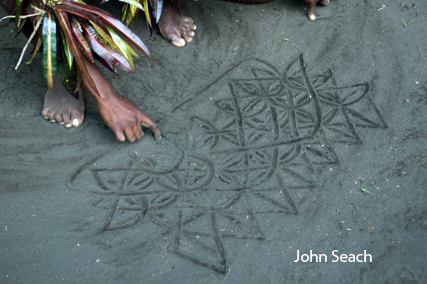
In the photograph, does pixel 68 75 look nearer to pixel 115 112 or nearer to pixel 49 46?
pixel 49 46

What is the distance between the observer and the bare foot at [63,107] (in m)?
1.74

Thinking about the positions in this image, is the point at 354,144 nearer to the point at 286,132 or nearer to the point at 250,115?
the point at 286,132

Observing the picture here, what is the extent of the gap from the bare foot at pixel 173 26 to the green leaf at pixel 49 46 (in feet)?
2.81

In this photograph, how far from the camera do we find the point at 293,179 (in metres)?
1.57

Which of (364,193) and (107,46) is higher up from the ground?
(364,193)

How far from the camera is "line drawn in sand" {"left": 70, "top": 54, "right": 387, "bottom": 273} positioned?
1.43 m

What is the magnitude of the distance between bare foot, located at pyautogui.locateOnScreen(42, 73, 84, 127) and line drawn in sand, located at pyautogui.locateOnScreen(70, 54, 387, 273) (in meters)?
0.27

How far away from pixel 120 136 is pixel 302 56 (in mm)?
1182

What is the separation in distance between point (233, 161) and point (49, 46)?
0.92 metres

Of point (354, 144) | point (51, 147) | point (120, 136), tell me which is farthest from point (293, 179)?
point (51, 147)

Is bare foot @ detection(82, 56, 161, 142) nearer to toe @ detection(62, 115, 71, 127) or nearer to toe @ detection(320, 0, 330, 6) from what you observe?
toe @ detection(62, 115, 71, 127)

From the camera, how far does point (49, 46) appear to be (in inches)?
56.6

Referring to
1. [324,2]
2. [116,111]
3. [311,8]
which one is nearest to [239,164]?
[116,111]

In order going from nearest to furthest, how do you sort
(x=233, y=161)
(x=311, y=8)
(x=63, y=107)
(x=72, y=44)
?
1. (x=72, y=44)
2. (x=233, y=161)
3. (x=63, y=107)
4. (x=311, y=8)
